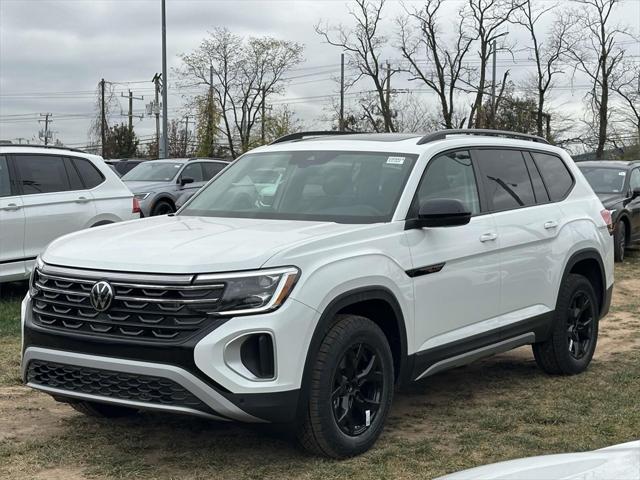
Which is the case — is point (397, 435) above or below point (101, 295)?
below

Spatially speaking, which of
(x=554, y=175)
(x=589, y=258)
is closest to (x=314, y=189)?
(x=554, y=175)

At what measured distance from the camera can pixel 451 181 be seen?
5445mm

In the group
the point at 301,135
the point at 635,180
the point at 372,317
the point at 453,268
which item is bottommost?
the point at 372,317

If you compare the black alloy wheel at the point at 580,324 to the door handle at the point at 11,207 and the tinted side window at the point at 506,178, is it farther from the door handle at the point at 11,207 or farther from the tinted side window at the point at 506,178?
the door handle at the point at 11,207

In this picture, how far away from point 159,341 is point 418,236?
1669 millimetres

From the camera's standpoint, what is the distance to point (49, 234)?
9109 mm

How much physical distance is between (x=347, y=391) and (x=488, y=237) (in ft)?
5.11

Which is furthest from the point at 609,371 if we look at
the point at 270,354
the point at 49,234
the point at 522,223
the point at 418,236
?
the point at 49,234

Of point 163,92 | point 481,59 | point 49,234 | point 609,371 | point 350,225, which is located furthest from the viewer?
point 481,59

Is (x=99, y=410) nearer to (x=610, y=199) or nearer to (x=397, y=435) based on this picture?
(x=397, y=435)

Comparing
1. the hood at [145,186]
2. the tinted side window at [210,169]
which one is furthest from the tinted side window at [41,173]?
the tinted side window at [210,169]

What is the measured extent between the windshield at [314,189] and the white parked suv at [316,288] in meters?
0.01

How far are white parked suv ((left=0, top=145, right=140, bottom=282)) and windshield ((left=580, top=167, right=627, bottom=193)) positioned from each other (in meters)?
8.30

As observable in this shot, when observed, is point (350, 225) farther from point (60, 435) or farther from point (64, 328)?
point (60, 435)
